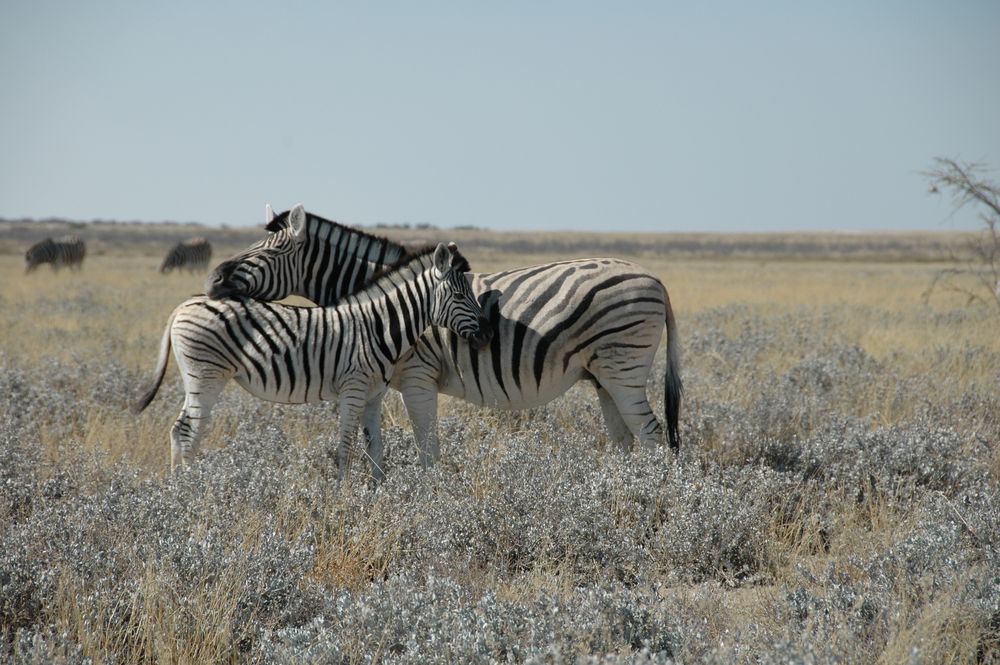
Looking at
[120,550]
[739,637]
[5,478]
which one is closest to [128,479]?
[5,478]

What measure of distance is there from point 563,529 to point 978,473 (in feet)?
11.0

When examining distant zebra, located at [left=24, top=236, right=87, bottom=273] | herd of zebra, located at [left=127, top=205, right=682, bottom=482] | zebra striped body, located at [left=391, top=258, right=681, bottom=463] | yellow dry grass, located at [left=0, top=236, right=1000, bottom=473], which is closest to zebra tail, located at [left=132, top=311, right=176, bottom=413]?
herd of zebra, located at [left=127, top=205, right=682, bottom=482]

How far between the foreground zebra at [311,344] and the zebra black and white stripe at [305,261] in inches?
8.1

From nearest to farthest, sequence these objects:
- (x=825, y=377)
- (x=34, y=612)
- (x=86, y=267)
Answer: (x=34, y=612) → (x=825, y=377) → (x=86, y=267)

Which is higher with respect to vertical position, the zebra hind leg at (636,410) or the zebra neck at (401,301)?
the zebra neck at (401,301)

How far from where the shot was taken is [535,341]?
6.42 meters

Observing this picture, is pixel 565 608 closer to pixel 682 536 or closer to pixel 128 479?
pixel 682 536

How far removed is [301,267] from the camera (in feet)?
22.1

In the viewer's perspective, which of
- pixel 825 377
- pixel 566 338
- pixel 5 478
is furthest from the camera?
pixel 825 377

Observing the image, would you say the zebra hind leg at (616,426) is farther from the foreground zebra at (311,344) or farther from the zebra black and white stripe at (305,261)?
the zebra black and white stripe at (305,261)

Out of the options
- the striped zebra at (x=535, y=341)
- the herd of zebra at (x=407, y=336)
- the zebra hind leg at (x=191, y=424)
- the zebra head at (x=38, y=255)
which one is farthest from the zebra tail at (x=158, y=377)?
the zebra head at (x=38, y=255)

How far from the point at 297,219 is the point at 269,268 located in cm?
41

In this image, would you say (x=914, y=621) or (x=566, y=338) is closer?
(x=914, y=621)

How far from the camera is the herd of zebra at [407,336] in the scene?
620 centimetres
